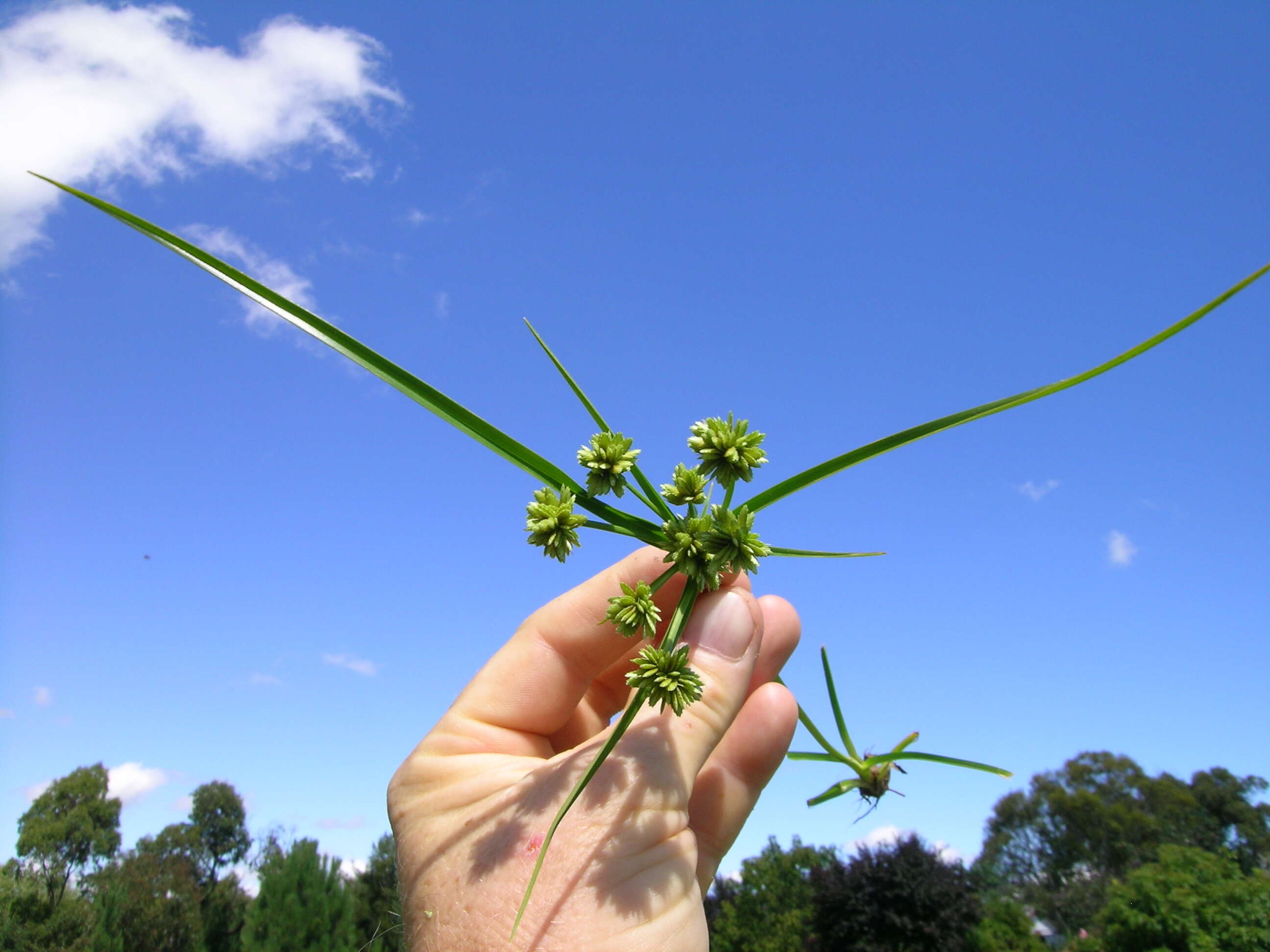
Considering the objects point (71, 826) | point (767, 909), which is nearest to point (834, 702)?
point (767, 909)

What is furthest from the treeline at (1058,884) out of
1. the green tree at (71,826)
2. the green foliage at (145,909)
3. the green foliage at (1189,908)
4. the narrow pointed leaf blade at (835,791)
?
the green tree at (71,826)

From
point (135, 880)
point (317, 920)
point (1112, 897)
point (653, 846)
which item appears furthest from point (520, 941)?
point (135, 880)

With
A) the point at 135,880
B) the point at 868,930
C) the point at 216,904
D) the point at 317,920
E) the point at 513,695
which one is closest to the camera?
the point at 513,695

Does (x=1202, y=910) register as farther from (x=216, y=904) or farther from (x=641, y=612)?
(x=216, y=904)

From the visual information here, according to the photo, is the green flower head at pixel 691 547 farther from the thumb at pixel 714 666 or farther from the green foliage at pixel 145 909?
the green foliage at pixel 145 909

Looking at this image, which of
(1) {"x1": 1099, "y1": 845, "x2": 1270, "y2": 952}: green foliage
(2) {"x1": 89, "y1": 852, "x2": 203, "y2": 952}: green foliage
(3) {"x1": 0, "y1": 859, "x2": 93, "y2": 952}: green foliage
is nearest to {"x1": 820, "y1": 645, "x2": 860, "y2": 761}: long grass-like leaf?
(1) {"x1": 1099, "y1": 845, "x2": 1270, "y2": 952}: green foliage

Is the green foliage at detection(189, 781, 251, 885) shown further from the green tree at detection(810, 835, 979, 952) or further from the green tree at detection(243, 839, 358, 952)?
the green tree at detection(810, 835, 979, 952)
